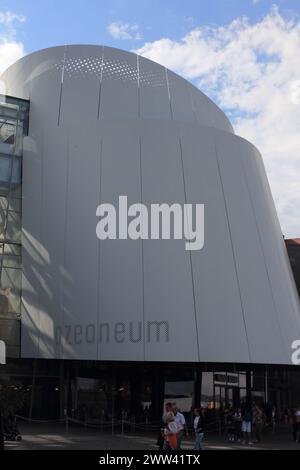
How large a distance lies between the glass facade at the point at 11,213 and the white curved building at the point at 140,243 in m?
0.37

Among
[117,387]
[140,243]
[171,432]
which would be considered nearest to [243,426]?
[117,387]

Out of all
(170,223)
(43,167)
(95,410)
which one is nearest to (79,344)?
(95,410)

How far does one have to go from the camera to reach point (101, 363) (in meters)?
27.1

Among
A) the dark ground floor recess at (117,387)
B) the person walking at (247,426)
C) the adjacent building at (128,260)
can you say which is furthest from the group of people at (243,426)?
the dark ground floor recess at (117,387)

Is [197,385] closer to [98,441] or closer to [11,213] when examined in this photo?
[98,441]

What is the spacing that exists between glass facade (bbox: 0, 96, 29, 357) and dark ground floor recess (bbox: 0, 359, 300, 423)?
2.07 metres

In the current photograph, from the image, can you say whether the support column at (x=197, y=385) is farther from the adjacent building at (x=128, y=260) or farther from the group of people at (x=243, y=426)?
the group of people at (x=243, y=426)

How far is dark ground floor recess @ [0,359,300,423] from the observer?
26047 mm

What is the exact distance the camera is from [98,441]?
19016 millimetres

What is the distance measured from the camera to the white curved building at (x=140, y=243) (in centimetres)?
2356

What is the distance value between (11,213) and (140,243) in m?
6.30

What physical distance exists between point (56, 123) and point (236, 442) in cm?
1588

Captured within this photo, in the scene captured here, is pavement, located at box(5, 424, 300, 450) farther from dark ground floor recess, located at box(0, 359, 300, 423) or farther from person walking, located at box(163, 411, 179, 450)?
person walking, located at box(163, 411, 179, 450)

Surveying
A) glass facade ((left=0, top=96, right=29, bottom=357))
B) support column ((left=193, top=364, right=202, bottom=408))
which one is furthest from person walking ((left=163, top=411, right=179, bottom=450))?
glass facade ((left=0, top=96, right=29, bottom=357))
